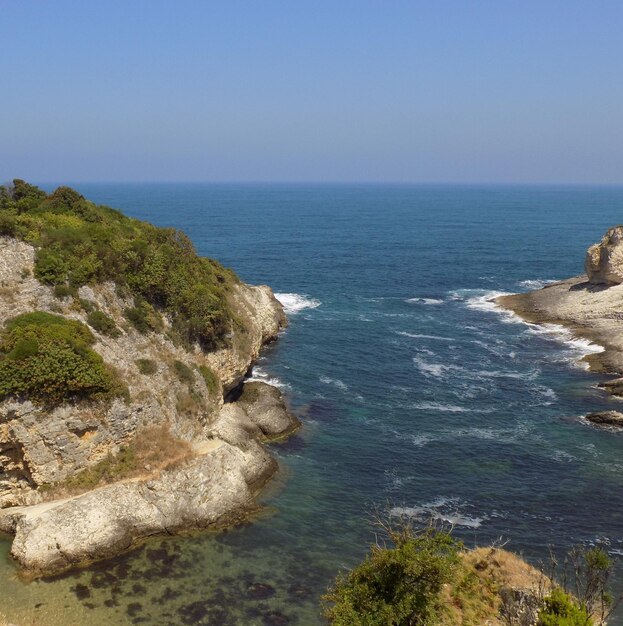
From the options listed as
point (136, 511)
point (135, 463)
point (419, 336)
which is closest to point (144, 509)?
point (136, 511)

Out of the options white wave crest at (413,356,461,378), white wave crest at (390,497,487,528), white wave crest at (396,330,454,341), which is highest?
white wave crest at (396,330,454,341)

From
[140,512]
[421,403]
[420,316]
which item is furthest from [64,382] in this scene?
[420,316]

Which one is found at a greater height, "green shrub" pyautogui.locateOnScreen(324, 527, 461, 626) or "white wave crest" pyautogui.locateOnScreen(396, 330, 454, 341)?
"white wave crest" pyautogui.locateOnScreen(396, 330, 454, 341)

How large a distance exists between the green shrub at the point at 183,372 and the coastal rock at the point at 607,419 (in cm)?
3766

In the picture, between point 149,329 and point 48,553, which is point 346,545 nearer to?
point 48,553

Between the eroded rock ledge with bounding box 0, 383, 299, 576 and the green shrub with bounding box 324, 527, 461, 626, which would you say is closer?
the green shrub with bounding box 324, 527, 461, 626

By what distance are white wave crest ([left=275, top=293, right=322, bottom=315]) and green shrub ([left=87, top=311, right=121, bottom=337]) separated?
49.0 meters

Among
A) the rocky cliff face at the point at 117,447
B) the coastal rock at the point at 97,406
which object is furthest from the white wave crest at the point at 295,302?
the rocky cliff face at the point at 117,447

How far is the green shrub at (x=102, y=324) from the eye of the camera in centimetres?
4591

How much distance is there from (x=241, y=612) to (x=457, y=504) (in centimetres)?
1825

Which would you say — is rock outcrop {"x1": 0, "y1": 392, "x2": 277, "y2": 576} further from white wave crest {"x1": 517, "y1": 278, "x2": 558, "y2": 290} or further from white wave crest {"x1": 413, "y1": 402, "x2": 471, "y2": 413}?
white wave crest {"x1": 517, "y1": 278, "x2": 558, "y2": 290}

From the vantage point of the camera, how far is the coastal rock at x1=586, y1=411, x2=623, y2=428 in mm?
54500

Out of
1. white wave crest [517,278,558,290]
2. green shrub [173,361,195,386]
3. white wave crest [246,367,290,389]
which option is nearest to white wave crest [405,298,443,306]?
white wave crest [517,278,558,290]

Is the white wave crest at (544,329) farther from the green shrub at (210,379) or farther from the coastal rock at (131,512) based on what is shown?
the coastal rock at (131,512)
